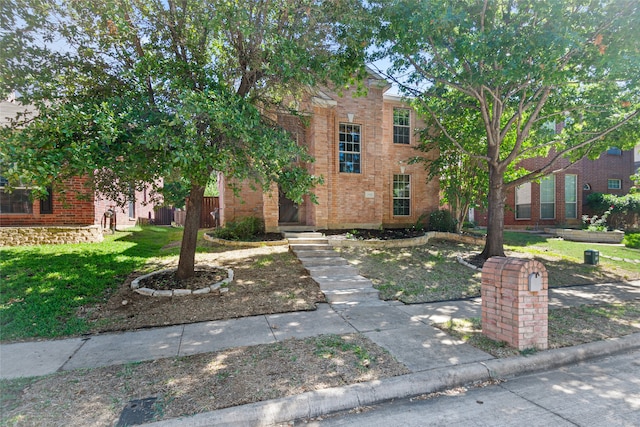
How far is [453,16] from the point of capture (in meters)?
5.85

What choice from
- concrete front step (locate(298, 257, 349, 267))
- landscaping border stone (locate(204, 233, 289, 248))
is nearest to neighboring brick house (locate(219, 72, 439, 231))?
landscaping border stone (locate(204, 233, 289, 248))

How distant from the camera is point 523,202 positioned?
62.6 ft

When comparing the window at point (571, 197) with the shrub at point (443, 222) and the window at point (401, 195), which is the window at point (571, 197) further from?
the window at point (401, 195)

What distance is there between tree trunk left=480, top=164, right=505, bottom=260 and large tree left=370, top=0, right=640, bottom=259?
0.03 meters

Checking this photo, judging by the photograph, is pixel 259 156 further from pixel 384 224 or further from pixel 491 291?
pixel 384 224

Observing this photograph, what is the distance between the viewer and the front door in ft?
42.8

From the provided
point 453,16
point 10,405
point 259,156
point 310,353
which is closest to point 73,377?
point 10,405

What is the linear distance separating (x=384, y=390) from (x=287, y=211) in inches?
405

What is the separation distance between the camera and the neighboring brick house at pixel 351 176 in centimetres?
1213

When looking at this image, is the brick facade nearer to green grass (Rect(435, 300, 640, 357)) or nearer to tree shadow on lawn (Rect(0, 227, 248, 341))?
tree shadow on lawn (Rect(0, 227, 248, 341))

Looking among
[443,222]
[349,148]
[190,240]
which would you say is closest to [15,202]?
[190,240]

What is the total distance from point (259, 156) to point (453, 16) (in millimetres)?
4407

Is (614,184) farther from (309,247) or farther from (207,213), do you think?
(207,213)

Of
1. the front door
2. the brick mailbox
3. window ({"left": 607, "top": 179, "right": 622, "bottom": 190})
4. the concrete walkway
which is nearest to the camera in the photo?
the concrete walkway
